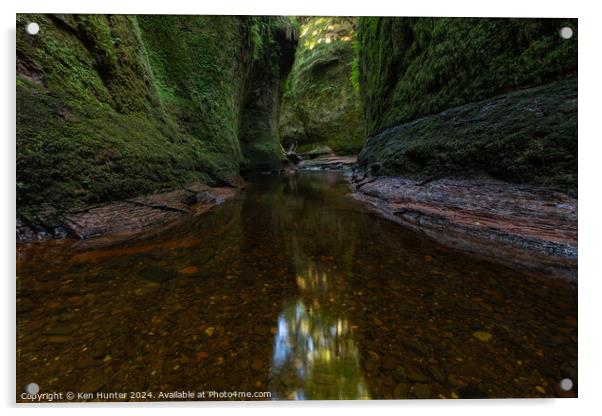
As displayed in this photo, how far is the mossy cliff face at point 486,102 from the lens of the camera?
2357 millimetres

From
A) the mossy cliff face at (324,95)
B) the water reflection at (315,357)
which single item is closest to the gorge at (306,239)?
the water reflection at (315,357)

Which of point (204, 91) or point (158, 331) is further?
point (204, 91)

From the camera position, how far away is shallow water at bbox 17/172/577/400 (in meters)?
1.04

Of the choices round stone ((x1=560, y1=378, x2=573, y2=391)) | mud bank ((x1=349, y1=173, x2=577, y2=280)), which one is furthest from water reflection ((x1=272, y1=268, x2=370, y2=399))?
mud bank ((x1=349, y1=173, x2=577, y2=280))

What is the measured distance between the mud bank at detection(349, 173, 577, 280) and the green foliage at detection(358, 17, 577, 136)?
120 centimetres

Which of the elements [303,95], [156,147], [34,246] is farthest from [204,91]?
[303,95]

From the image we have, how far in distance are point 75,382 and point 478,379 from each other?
164 cm

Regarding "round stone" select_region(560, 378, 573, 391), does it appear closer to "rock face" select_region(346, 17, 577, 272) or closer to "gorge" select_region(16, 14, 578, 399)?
"gorge" select_region(16, 14, 578, 399)

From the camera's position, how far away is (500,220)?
2.66 m

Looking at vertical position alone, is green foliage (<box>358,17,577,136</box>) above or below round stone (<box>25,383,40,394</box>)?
above

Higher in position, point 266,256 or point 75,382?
point 266,256

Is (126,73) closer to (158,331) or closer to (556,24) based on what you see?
(158,331)

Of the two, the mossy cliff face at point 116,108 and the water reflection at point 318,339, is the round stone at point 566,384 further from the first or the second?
the mossy cliff face at point 116,108

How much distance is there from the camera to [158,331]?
4.16 ft
